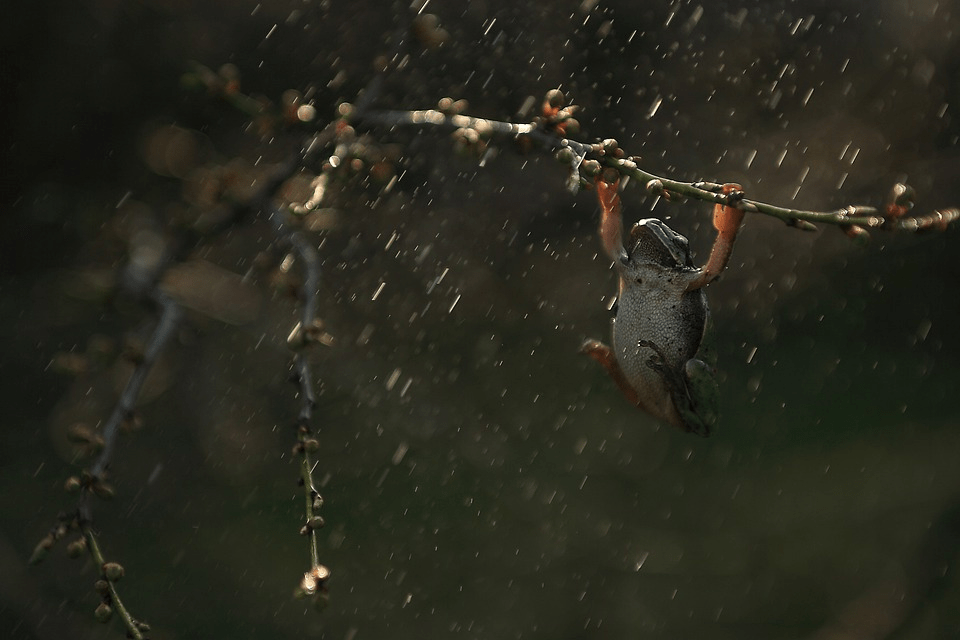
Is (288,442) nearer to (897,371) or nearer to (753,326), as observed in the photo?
(753,326)

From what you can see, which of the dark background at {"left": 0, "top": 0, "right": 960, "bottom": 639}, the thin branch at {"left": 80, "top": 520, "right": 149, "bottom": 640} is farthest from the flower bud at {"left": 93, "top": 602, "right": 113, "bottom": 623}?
the dark background at {"left": 0, "top": 0, "right": 960, "bottom": 639}

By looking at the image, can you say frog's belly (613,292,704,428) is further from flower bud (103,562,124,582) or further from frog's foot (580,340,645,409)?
flower bud (103,562,124,582)

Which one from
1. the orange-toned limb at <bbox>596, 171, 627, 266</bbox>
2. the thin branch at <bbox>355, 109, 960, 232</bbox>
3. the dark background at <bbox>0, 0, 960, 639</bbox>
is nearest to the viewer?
the thin branch at <bbox>355, 109, 960, 232</bbox>

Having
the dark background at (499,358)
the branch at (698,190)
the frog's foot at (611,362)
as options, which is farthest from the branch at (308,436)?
the dark background at (499,358)

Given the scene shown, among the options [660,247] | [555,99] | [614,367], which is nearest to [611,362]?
[614,367]

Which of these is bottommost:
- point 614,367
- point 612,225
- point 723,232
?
point 614,367

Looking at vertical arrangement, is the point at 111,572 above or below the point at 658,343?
below

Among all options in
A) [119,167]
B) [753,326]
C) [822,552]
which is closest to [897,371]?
[753,326]

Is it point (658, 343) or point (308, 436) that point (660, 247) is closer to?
point (658, 343)
